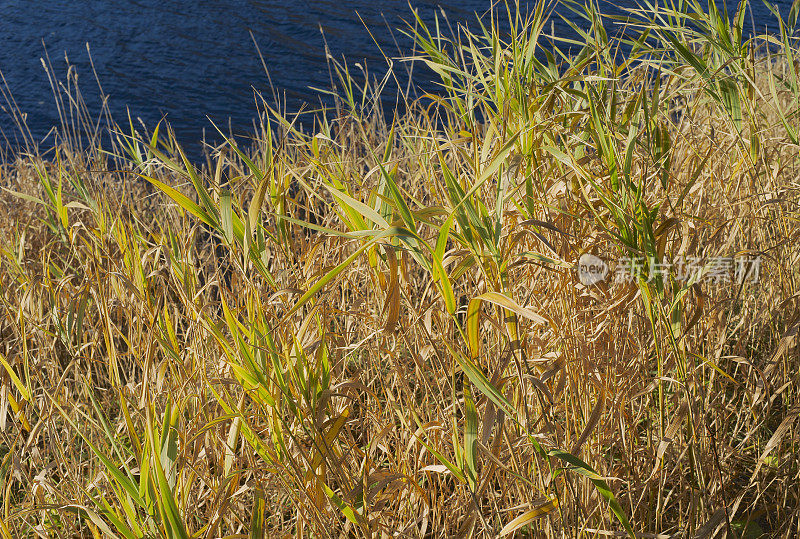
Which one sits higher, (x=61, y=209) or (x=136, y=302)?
(x=61, y=209)

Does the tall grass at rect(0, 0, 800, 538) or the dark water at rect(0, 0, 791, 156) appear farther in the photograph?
the dark water at rect(0, 0, 791, 156)

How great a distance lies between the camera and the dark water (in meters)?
6.02

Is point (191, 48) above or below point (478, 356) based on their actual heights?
below

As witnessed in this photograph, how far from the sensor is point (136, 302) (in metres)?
1.40

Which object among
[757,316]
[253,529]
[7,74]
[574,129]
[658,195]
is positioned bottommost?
[7,74]

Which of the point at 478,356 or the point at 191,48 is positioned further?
the point at 191,48

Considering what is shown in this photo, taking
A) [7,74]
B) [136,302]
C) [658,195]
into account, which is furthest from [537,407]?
[7,74]

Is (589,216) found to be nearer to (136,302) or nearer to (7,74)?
(136,302)

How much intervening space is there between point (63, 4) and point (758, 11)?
777cm

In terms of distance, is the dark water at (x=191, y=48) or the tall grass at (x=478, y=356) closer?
the tall grass at (x=478, y=356)

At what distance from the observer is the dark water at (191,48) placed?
237 inches

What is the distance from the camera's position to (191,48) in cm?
724

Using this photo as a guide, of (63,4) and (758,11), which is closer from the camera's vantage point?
(758,11)

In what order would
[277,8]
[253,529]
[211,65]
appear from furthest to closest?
[277,8] → [211,65] → [253,529]
